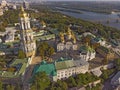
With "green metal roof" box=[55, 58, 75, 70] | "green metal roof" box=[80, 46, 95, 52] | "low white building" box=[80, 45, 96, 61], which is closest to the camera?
"green metal roof" box=[55, 58, 75, 70]

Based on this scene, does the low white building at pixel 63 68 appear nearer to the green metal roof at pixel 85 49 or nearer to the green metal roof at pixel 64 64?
the green metal roof at pixel 64 64

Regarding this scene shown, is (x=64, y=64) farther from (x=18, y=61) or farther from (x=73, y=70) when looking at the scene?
(x=18, y=61)

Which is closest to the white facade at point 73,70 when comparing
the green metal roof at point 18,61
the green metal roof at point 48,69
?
the green metal roof at point 48,69

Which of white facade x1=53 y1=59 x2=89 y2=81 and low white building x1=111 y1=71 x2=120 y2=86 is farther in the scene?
white facade x1=53 y1=59 x2=89 y2=81

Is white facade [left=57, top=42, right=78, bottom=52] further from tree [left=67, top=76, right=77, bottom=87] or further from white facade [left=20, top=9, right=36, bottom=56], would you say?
tree [left=67, top=76, right=77, bottom=87]

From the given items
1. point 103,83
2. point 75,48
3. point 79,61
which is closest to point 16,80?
point 79,61

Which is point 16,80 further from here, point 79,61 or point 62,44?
point 62,44

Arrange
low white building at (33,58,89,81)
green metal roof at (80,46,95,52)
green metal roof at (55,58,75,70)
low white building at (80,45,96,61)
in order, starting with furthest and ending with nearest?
green metal roof at (80,46,95,52) → low white building at (80,45,96,61) → green metal roof at (55,58,75,70) → low white building at (33,58,89,81)

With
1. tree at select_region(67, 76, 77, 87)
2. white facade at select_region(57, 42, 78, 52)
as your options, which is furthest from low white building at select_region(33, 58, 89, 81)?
white facade at select_region(57, 42, 78, 52)

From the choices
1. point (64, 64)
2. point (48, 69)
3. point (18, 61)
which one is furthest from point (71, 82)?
point (18, 61)
